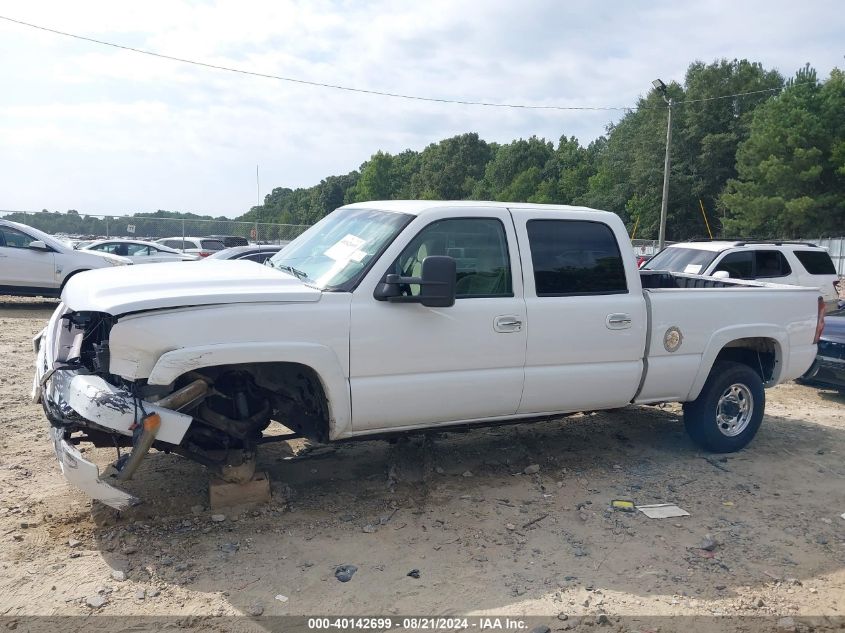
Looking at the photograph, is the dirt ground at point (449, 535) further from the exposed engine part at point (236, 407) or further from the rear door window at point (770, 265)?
the rear door window at point (770, 265)

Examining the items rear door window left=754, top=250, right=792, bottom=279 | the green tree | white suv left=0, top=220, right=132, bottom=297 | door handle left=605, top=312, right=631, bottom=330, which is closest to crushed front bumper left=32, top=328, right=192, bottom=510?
door handle left=605, top=312, right=631, bottom=330

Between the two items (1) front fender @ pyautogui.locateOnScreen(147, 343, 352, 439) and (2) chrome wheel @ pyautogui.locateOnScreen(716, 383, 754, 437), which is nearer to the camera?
(1) front fender @ pyautogui.locateOnScreen(147, 343, 352, 439)

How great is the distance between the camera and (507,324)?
15.4 feet

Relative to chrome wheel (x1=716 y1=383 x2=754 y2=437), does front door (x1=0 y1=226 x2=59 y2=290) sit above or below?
above

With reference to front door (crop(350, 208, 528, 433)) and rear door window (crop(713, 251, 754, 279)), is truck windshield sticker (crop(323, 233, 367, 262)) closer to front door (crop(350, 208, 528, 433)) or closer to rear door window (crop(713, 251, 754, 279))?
front door (crop(350, 208, 528, 433))

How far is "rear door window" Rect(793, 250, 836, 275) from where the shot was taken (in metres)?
12.3

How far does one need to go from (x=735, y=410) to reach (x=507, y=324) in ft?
8.74

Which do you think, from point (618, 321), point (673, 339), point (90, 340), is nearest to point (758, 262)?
point (673, 339)

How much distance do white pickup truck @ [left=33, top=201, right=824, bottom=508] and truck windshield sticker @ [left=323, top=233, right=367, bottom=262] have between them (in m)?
0.02

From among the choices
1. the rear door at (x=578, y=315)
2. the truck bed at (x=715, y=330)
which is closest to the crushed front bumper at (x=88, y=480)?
the rear door at (x=578, y=315)

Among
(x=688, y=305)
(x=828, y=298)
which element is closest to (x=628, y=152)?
(x=828, y=298)

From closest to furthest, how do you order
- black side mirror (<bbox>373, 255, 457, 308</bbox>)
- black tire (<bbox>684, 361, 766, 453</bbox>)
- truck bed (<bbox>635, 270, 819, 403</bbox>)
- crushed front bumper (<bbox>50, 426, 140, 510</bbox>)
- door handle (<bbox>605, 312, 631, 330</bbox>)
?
crushed front bumper (<bbox>50, 426, 140, 510</bbox>)
black side mirror (<bbox>373, 255, 457, 308</bbox>)
door handle (<bbox>605, 312, 631, 330</bbox>)
truck bed (<bbox>635, 270, 819, 403</bbox>)
black tire (<bbox>684, 361, 766, 453</bbox>)

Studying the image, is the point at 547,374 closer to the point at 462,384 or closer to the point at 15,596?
the point at 462,384

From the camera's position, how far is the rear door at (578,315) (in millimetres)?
4879
